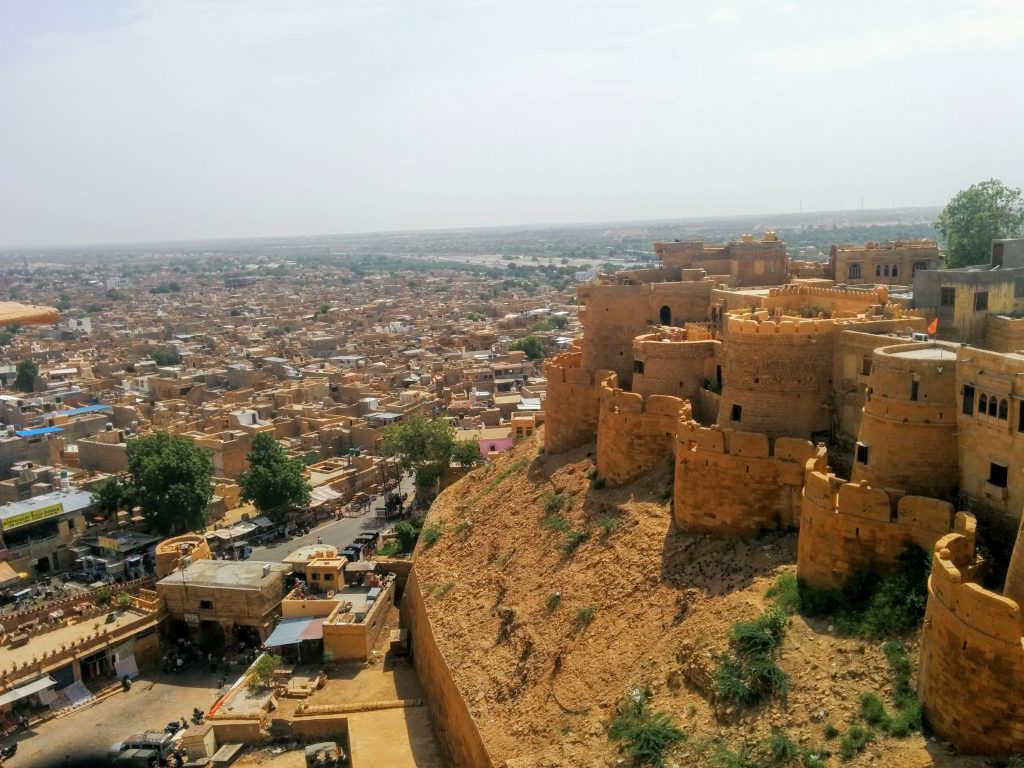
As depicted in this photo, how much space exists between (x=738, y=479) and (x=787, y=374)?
2493mm

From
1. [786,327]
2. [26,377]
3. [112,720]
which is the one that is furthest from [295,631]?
[26,377]

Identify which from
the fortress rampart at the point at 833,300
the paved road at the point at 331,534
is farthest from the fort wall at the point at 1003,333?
the paved road at the point at 331,534

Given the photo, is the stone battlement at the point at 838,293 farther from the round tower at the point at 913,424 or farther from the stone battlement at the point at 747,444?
the round tower at the point at 913,424

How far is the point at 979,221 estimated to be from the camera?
33.5m

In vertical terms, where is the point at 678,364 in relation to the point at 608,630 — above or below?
above

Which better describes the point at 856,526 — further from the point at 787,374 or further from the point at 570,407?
the point at 570,407

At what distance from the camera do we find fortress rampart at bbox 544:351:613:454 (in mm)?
26078

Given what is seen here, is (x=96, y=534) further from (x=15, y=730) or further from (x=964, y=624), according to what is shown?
(x=964, y=624)

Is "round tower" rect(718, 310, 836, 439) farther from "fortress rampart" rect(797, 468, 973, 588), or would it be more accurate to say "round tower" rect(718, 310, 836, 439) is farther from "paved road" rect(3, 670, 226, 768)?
"paved road" rect(3, 670, 226, 768)

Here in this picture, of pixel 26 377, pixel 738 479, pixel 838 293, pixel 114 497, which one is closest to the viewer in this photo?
pixel 738 479

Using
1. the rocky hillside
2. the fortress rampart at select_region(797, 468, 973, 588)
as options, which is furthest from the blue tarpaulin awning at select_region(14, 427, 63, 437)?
the fortress rampart at select_region(797, 468, 973, 588)

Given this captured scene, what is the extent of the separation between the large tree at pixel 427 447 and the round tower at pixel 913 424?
2410 cm

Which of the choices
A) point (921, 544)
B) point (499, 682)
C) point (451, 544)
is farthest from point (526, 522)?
point (921, 544)

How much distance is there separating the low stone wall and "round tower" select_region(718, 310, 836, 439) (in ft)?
27.9
